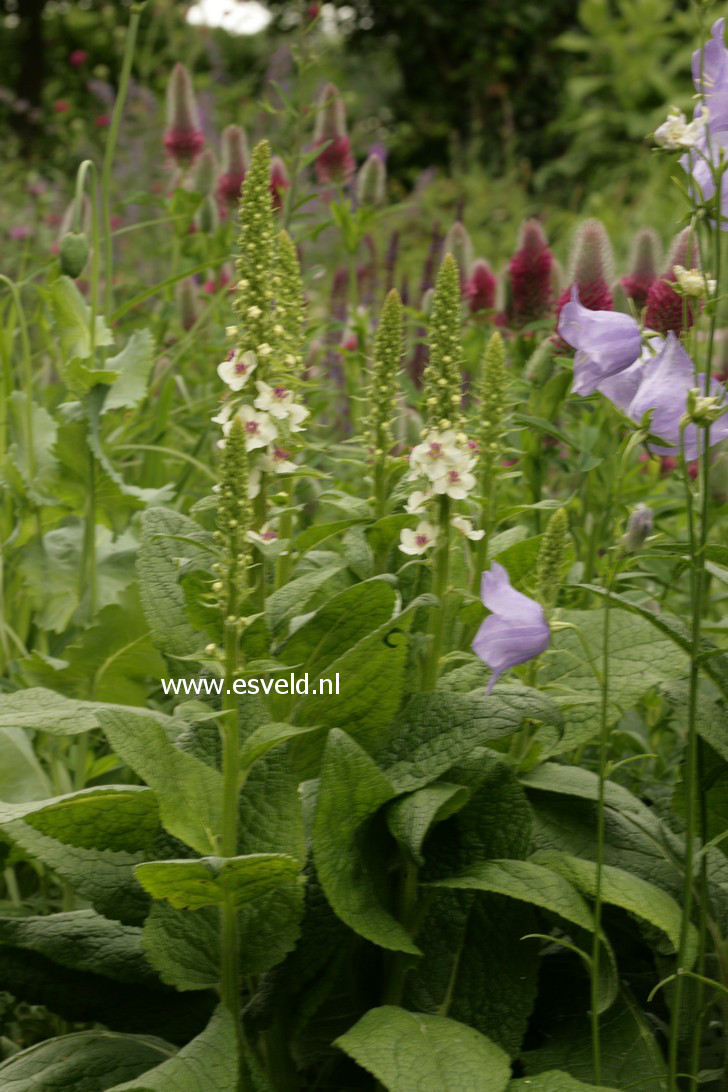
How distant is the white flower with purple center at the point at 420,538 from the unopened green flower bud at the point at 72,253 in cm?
77

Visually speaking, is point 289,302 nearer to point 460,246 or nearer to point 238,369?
point 238,369

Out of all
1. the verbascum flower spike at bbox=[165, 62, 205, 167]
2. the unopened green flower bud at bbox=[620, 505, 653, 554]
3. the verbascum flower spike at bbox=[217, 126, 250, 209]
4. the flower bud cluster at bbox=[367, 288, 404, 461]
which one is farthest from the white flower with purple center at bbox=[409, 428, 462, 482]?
the verbascum flower spike at bbox=[165, 62, 205, 167]

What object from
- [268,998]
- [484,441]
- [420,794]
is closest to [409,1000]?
[268,998]

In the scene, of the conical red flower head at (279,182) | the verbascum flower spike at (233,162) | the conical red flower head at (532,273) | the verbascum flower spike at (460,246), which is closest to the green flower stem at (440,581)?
the conical red flower head at (532,273)

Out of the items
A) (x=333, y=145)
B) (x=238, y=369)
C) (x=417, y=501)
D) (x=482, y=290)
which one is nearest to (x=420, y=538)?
(x=417, y=501)

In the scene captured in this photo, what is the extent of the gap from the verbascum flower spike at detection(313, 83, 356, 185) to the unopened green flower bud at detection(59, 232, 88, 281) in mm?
1264

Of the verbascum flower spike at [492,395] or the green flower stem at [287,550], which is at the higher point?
the verbascum flower spike at [492,395]

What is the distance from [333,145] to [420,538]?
6.36 ft

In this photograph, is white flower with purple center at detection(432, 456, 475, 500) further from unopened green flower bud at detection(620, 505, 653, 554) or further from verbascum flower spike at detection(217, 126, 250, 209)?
verbascum flower spike at detection(217, 126, 250, 209)

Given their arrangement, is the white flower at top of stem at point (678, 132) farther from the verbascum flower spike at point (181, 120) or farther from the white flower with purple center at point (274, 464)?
the verbascum flower spike at point (181, 120)

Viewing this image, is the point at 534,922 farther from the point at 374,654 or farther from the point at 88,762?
the point at 88,762

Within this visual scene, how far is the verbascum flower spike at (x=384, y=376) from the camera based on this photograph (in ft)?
4.42

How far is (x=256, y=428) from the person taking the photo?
1.35 metres

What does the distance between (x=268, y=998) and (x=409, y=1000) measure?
154mm
